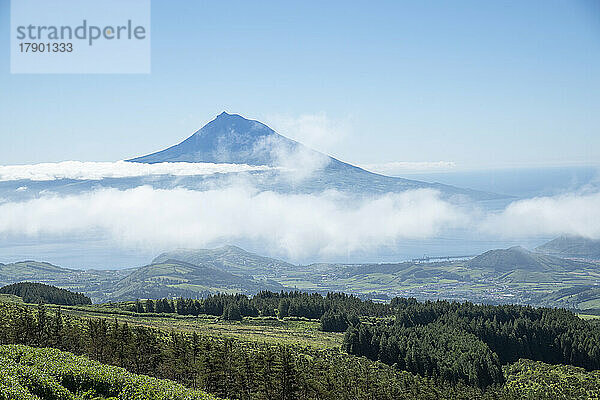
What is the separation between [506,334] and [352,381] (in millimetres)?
58136

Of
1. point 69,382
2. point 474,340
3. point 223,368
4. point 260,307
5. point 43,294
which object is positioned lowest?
point 260,307

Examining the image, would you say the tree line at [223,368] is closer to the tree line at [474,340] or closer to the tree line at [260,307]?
the tree line at [474,340]

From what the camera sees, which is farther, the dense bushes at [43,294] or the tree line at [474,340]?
the dense bushes at [43,294]

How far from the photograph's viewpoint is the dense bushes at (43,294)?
470ft

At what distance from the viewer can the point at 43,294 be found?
146750 mm

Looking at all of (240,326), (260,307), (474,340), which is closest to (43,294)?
(260,307)

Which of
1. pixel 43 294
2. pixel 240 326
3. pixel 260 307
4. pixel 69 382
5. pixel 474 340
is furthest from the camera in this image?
pixel 260 307

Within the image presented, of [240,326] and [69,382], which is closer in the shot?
[69,382]

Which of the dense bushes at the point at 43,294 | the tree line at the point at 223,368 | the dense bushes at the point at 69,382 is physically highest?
the dense bushes at the point at 69,382

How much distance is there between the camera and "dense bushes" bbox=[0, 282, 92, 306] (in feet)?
470

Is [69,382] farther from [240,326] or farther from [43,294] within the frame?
[43,294]

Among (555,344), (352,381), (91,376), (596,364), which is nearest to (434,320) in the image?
(555,344)

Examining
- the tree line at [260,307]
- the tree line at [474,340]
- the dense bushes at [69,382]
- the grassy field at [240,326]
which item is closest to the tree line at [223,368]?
the tree line at [474,340]

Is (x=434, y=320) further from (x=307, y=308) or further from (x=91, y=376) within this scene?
(x=91, y=376)
